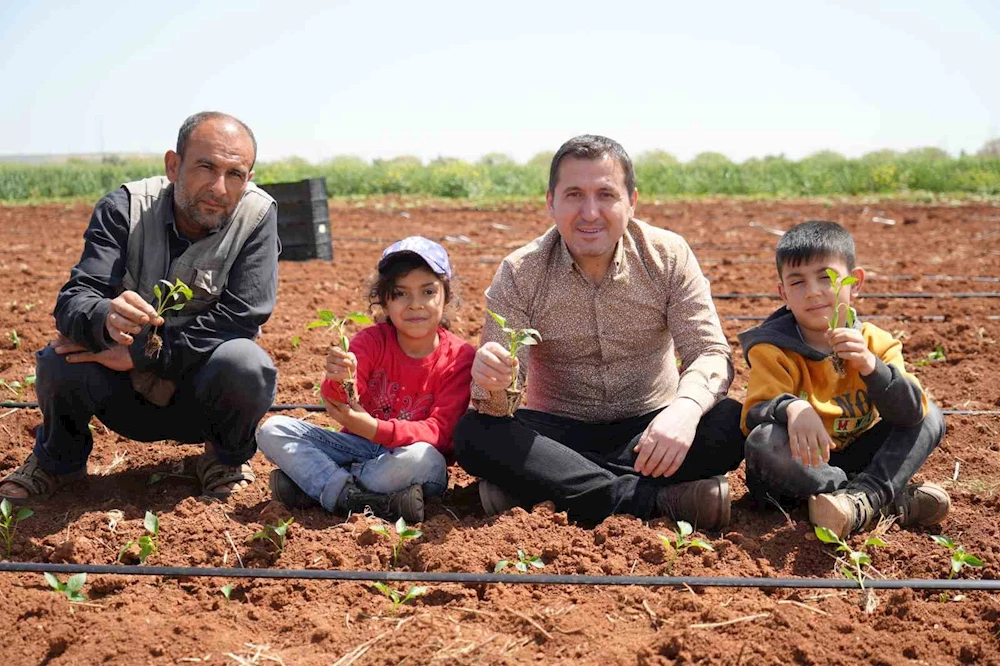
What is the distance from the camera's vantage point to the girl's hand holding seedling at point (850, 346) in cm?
284

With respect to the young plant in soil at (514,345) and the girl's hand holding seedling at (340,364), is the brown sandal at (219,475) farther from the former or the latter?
the young plant in soil at (514,345)

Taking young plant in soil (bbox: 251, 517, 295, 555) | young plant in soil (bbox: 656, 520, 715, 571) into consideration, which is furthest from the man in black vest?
young plant in soil (bbox: 656, 520, 715, 571)

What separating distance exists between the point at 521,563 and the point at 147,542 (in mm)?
1101

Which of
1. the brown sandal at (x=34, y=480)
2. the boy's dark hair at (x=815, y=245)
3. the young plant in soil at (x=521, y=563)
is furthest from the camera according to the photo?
the brown sandal at (x=34, y=480)

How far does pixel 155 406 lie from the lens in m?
3.69

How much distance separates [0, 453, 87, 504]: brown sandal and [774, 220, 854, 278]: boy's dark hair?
2714 mm

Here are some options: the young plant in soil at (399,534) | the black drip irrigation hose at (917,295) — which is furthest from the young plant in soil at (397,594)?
the black drip irrigation hose at (917,295)

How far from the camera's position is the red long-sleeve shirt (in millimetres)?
3441

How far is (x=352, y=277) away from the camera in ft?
28.5

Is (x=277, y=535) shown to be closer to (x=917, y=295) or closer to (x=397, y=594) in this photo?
(x=397, y=594)

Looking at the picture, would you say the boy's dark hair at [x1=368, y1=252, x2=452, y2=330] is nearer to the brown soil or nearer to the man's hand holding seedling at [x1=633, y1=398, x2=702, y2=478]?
the brown soil

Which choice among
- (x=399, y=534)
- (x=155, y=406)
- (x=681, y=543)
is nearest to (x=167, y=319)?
(x=155, y=406)

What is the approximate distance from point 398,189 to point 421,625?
81.4 feet

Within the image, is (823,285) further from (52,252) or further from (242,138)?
(52,252)
